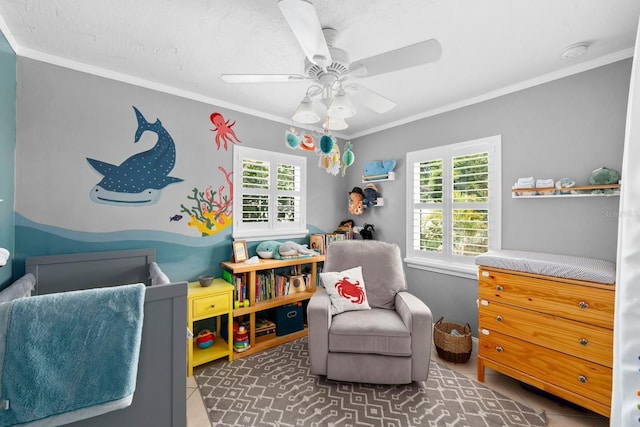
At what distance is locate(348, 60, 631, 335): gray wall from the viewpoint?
6.17 ft

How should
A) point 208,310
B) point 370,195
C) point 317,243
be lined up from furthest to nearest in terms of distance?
1. point 370,195
2. point 317,243
3. point 208,310

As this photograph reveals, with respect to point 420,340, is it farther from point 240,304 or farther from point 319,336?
point 240,304

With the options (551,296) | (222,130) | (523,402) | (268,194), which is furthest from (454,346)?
(222,130)

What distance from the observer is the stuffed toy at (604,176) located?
1.79m

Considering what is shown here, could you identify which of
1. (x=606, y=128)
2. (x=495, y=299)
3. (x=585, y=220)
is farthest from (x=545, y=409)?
(x=606, y=128)

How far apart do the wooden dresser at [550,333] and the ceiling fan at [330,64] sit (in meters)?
1.57

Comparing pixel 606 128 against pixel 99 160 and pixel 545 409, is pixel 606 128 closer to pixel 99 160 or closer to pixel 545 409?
pixel 545 409

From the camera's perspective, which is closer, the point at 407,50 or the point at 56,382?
the point at 56,382

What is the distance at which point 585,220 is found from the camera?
6.50 ft

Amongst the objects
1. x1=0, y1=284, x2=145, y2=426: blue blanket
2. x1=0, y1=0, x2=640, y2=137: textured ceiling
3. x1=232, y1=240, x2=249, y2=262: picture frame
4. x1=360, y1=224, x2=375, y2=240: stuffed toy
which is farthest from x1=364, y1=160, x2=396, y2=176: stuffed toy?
x1=0, y1=284, x2=145, y2=426: blue blanket

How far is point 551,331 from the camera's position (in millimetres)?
1711

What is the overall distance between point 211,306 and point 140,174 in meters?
1.28

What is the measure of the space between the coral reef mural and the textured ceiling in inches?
37.9

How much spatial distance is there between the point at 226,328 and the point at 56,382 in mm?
1660
